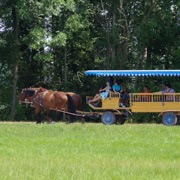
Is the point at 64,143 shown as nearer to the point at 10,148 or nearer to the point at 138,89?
the point at 10,148

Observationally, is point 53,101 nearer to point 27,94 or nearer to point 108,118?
point 27,94

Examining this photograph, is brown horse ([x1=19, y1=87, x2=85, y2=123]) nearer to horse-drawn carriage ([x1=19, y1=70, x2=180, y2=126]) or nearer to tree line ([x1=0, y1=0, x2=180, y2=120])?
horse-drawn carriage ([x1=19, y1=70, x2=180, y2=126])

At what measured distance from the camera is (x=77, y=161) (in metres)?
8.91

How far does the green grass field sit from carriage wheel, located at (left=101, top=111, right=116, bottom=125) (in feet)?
16.1

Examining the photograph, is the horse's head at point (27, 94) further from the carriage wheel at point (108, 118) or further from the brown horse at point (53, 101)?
the carriage wheel at point (108, 118)

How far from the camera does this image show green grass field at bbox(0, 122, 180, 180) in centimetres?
753

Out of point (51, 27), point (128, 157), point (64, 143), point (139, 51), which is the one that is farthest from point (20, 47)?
point (128, 157)

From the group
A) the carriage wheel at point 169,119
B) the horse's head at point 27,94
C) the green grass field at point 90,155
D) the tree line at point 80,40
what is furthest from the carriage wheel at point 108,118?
the tree line at point 80,40

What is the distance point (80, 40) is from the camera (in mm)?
32594

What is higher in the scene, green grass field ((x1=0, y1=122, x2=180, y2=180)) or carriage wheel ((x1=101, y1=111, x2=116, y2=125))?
carriage wheel ((x1=101, y1=111, x2=116, y2=125))

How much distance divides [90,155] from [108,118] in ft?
33.5

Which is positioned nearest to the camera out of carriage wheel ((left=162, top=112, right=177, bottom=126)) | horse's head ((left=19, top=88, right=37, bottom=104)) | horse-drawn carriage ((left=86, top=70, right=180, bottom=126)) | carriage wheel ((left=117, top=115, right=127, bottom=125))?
horse-drawn carriage ((left=86, top=70, right=180, bottom=126))

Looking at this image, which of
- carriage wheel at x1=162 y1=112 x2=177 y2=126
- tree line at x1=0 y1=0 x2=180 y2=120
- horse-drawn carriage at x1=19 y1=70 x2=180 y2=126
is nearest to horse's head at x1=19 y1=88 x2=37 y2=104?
horse-drawn carriage at x1=19 y1=70 x2=180 y2=126

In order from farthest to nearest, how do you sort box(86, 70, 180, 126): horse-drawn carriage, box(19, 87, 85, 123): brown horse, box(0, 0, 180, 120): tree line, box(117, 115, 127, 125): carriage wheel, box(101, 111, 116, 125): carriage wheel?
box(0, 0, 180, 120): tree line
box(19, 87, 85, 123): brown horse
box(117, 115, 127, 125): carriage wheel
box(101, 111, 116, 125): carriage wheel
box(86, 70, 180, 126): horse-drawn carriage
